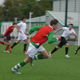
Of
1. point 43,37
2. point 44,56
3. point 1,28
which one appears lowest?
point 1,28

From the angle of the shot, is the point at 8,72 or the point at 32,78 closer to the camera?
the point at 32,78

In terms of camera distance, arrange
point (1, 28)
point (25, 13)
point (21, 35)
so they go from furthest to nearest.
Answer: point (25, 13)
point (1, 28)
point (21, 35)

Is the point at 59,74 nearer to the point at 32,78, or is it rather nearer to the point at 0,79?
the point at 32,78

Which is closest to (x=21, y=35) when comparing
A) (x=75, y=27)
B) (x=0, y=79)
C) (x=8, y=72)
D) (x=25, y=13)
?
(x=8, y=72)

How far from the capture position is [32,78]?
640cm

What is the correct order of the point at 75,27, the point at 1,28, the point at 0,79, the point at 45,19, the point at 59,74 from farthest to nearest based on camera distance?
the point at 1,28
the point at 45,19
the point at 75,27
the point at 59,74
the point at 0,79

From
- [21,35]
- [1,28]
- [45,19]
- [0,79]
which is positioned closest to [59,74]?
[0,79]

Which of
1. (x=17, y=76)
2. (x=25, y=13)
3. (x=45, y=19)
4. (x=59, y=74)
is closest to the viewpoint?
(x=17, y=76)

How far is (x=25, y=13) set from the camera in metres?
32.1

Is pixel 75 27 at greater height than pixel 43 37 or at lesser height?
lesser

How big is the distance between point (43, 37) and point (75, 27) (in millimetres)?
19111

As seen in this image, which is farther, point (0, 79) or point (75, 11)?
point (75, 11)

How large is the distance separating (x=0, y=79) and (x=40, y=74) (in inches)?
49.0

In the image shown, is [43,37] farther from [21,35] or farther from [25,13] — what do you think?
[25,13]
